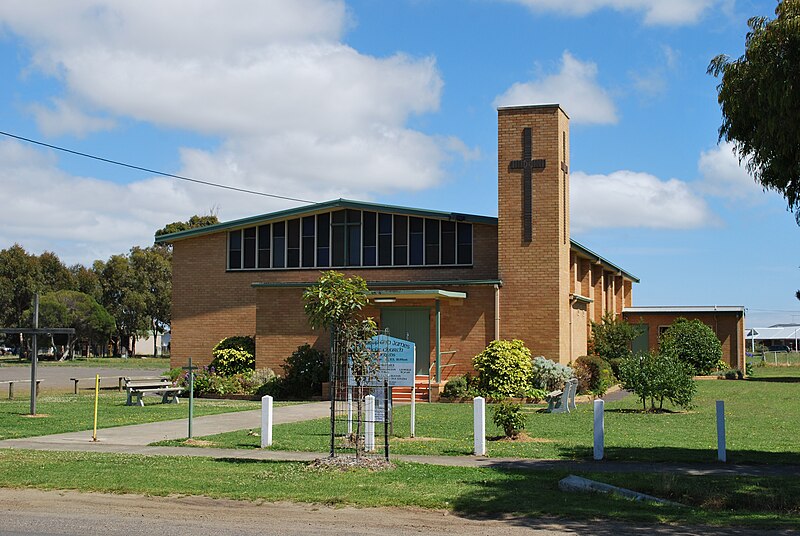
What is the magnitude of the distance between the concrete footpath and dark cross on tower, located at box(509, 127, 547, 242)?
11545 millimetres

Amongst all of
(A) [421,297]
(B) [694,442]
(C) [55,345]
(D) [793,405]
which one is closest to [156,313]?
(C) [55,345]

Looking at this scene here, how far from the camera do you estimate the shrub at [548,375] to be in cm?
2886

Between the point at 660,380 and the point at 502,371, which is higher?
the point at 502,371

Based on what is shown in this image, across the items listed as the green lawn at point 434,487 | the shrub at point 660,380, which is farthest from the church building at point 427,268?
the green lawn at point 434,487

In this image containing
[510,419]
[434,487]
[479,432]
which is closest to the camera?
[434,487]

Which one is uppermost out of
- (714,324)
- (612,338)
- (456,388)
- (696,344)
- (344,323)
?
(714,324)

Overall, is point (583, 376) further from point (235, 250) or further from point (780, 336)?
point (780, 336)

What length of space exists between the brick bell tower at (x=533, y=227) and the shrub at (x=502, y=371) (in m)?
1.71

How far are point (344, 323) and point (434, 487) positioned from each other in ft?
11.2

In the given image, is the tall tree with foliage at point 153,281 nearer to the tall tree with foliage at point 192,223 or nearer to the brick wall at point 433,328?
the tall tree with foliage at point 192,223

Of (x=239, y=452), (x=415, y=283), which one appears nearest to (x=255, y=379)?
(x=415, y=283)

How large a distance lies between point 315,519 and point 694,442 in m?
9.14

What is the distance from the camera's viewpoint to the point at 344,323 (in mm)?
14484

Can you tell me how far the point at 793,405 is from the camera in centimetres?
2600
